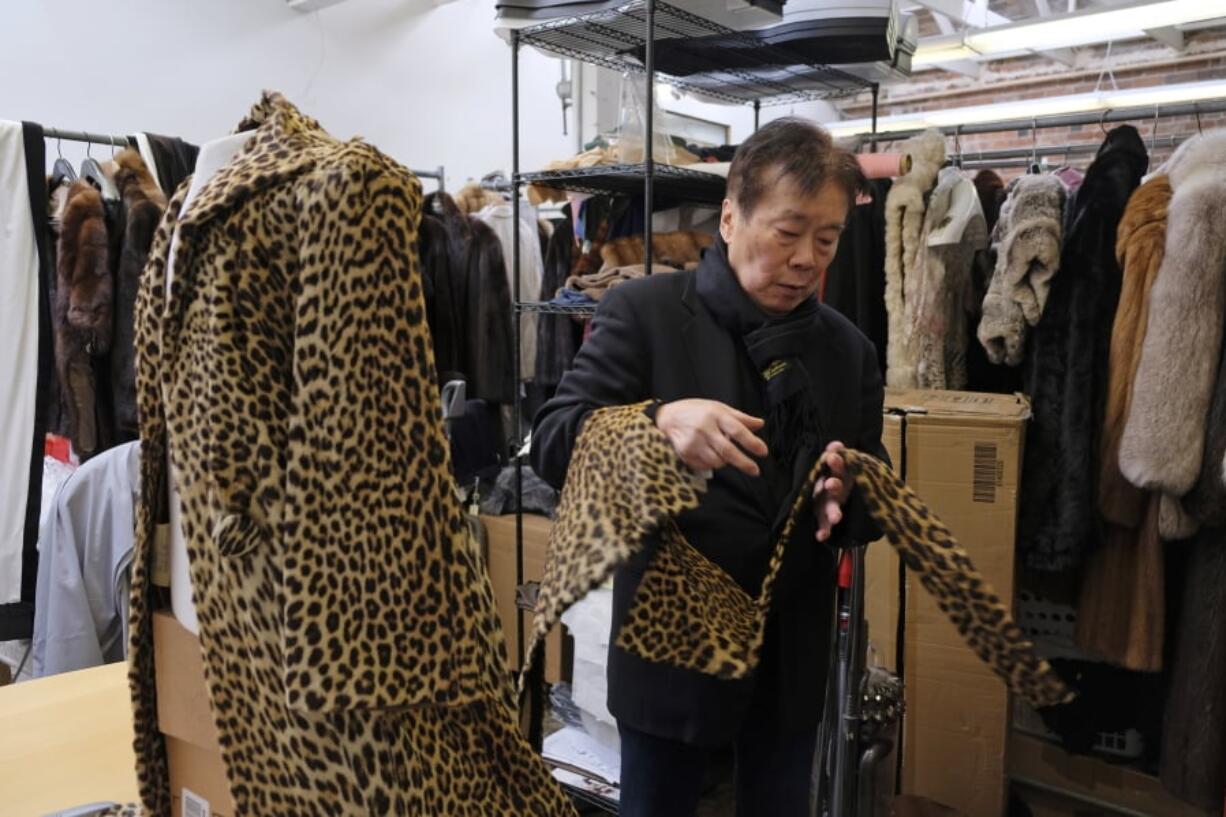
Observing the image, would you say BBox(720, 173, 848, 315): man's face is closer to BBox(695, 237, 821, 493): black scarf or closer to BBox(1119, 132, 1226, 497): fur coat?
BBox(695, 237, 821, 493): black scarf

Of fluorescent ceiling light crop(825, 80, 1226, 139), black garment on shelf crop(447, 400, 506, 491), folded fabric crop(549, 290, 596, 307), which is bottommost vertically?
black garment on shelf crop(447, 400, 506, 491)

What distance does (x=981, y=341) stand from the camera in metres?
2.36

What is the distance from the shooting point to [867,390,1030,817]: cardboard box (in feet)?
7.12

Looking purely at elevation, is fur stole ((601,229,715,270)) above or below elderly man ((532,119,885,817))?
above

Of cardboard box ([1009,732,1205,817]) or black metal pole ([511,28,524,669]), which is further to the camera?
black metal pole ([511,28,524,669])

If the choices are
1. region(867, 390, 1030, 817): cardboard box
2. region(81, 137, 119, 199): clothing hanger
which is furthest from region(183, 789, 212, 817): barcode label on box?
region(81, 137, 119, 199): clothing hanger

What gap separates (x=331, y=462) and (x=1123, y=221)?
204cm

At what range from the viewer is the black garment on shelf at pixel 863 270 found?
8.43 feet

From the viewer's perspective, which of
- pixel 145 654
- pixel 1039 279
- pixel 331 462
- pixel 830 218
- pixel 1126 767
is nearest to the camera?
pixel 331 462

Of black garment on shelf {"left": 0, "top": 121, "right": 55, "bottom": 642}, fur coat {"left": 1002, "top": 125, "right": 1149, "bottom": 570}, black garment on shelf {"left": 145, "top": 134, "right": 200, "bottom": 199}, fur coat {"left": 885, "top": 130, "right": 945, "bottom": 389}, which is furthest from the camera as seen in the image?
black garment on shelf {"left": 145, "top": 134, "right": 200, "bottom": 199}

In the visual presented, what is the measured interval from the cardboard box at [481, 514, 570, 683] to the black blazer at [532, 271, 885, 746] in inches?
56.7

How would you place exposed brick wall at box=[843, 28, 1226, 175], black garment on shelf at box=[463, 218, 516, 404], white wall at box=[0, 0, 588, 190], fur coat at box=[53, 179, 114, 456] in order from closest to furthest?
1. fur coat at box=[53, 179, 114, 456]
2. white wall at box=[0, 0, 588, 190]
3. black garment on shelf at box=[463, 218, 516, 404]
4. exposed brick wall at box=[843, 28, 1226, 175]

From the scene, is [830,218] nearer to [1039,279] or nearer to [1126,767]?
[1039,279]

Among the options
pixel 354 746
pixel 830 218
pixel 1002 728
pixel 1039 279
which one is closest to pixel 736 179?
pixel 830 218
